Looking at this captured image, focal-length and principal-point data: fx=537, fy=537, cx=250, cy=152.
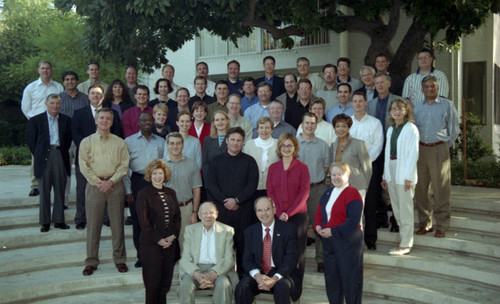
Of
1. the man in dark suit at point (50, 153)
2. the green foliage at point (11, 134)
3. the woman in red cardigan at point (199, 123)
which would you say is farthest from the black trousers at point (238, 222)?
the green foliage at point (11, 134)

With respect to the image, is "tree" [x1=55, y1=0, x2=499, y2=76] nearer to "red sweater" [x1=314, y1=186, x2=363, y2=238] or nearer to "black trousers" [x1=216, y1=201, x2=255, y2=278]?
"black trousers" [x1=216, y1=201, x2=255, y2=278]

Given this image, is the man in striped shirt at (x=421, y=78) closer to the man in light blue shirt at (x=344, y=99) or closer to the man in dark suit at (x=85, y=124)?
the man in light blue shirt at (x=344, y=99)

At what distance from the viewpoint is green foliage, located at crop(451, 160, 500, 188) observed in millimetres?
10800

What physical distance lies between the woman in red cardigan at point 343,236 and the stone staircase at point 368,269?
2.00 ft

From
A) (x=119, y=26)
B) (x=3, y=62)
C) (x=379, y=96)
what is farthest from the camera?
(x=3, y=62)

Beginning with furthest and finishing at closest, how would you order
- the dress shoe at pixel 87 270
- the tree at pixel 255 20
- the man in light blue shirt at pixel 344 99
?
the tree at pixel 255 20
the man in light blue shirt at pixel 344 99
the dress shoe at pixel 87 270

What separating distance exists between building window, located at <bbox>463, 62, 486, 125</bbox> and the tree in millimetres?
6191

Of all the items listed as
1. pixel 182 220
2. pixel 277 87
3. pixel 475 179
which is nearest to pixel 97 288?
pixel 182 220

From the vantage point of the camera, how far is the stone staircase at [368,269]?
639 cm

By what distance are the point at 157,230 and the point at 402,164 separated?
10.5 feet

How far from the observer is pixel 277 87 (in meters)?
9.02

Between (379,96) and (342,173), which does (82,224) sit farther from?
(379,96)

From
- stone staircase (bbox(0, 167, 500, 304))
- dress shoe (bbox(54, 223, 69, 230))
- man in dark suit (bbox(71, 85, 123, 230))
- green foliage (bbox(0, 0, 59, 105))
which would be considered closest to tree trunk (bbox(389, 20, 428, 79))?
stone staircase (bbox(0, 167, 500, 304))

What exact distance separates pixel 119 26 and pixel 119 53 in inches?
48.4
